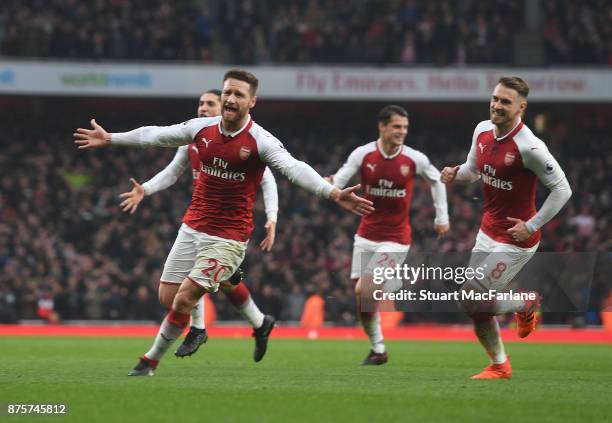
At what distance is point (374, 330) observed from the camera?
11672mm

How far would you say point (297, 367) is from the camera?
10.8 m

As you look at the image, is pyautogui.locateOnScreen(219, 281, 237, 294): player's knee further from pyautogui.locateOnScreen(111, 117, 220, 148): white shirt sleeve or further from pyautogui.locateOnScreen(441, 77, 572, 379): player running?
pyautogui.locateOnScreen(441, 77, 572, 379): player running

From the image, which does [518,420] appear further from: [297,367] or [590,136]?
[590,136]

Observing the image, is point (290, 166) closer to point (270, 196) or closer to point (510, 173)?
point (510, 173)

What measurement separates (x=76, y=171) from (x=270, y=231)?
62.6ft

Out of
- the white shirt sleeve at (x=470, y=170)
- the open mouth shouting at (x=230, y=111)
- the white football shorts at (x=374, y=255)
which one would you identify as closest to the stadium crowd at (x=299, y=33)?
the white football shorts at (x=374, y=255)

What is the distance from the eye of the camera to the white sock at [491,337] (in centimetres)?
932

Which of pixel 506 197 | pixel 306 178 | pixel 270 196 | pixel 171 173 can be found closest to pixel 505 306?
pixel 506 197

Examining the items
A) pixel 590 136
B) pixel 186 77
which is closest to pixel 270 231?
pixel 186 77

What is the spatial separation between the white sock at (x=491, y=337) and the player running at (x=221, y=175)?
223 centimetres

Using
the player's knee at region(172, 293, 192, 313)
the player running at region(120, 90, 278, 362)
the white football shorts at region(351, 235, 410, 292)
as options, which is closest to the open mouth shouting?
the player running at region(120, 90, 278, 362)

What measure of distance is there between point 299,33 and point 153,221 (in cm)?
692

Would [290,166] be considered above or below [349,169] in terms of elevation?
below

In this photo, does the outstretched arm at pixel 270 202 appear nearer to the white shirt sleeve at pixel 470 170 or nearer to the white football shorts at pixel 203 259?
the white football shorts at pixel 203 259
